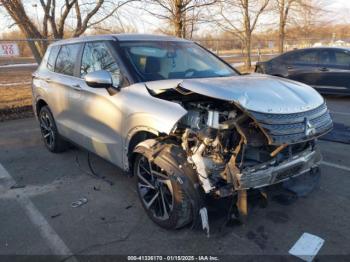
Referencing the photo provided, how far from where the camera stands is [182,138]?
3.09 meters

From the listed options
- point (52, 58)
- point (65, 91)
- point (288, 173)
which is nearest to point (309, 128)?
point (288, 173)

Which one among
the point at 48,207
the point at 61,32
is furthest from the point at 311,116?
the point at 61,32

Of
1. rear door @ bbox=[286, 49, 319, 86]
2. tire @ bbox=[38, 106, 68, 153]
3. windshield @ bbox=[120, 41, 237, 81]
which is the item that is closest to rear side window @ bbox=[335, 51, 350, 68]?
rear door @ bbox=[286, 49, 319, 86]

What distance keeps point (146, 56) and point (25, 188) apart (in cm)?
236

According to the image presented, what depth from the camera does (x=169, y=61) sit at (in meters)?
A: 4.02

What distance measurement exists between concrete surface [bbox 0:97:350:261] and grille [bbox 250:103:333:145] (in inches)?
29.5

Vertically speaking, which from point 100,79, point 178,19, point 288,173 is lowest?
point 288,173

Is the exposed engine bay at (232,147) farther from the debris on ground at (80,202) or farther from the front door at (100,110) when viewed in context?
the debris on ground at (80,202)

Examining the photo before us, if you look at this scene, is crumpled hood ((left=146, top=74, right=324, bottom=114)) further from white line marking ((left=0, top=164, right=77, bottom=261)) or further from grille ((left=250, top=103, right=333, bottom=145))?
white line marking ((left=0, top=164, right=77, bottom=261))

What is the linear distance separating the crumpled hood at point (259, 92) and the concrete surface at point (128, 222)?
946 millimetres

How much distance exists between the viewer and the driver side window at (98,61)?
12.4ft

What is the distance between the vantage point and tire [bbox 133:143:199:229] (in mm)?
2918

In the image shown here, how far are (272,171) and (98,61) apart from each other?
249 cm

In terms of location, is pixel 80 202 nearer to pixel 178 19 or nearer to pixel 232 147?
pixel 232 147
